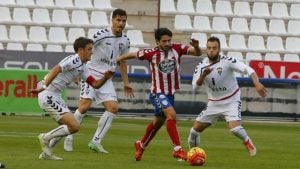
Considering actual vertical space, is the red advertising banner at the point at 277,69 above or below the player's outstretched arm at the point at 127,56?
below

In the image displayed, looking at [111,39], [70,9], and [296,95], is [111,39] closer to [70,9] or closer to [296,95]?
[296,95]

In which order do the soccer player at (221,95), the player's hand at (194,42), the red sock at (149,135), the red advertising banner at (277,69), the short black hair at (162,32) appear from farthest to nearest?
the red advertising banner at (277,69) < the soccer player at (221,95) < the red sock at (149,135) < the short black hair at (162,32) < the player's hand at (194,42)

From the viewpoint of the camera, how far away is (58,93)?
1528 centimetres

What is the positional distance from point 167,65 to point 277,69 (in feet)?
65.0

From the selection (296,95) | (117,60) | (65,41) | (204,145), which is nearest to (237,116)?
(117,60)

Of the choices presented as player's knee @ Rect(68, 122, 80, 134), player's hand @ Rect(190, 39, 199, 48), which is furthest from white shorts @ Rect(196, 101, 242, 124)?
player's knee @ Rect(68, 122, 80, 134)

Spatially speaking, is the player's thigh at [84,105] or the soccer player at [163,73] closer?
the soccer player at [163,73]

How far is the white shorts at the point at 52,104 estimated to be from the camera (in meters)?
15.0

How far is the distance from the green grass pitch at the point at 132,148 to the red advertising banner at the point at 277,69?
619cm

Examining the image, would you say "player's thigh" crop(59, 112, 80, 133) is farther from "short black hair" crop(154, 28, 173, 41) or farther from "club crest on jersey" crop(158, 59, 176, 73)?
"short black hair" crop(154, 28, 173, 41)

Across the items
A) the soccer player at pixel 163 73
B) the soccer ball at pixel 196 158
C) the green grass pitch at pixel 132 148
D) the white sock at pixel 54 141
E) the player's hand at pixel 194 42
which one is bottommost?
the green grass pitch at pixel 132 148

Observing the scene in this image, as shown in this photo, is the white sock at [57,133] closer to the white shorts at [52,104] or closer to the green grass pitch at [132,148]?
the white shorts at [52,104]

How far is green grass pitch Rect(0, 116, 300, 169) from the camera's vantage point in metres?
14.3

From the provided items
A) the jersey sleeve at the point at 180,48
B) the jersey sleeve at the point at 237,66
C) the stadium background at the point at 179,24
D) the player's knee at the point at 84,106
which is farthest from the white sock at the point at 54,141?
the stadium background at the point at 179,24
